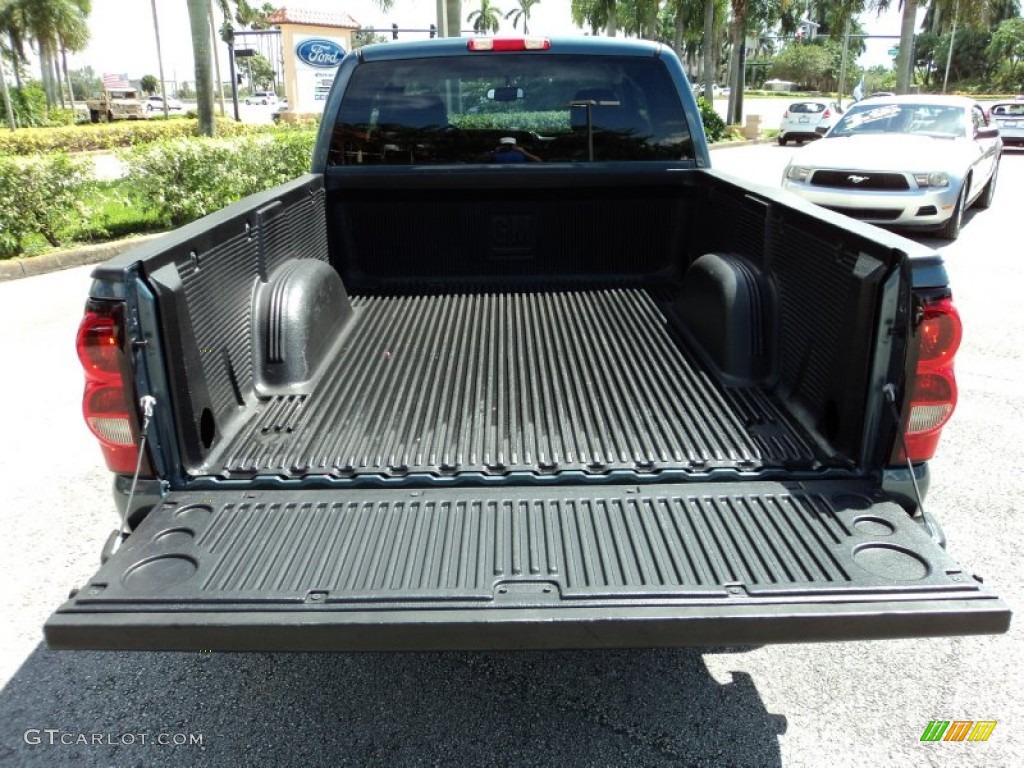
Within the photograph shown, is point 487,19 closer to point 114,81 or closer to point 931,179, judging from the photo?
point 114,81

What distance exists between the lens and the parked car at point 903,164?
9438 millimetres

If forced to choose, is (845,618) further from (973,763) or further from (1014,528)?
(1014,528)

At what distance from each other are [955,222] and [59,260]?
10.8 meters

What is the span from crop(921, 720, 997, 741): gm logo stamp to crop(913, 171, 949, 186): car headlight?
8425mm

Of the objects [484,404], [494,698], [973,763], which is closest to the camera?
[973,763]

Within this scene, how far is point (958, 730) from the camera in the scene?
247 cm

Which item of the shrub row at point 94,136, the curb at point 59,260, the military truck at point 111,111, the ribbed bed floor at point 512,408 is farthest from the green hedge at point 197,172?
the military truck at point 111,111

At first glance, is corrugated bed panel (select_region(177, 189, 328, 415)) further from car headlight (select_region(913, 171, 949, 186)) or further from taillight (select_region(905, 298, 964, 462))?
car headlight (select_region(913, 171, 949, 186))

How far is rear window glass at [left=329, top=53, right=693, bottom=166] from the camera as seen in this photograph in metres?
4.21

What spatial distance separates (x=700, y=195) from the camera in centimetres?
420

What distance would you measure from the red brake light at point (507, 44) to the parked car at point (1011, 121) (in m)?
24.9

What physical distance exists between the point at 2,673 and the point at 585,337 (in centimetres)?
263

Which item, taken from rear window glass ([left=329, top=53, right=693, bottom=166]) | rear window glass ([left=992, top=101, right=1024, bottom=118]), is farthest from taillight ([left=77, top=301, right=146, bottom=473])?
rear window glass ([left=992, top=101, right=1024, bottom=118])

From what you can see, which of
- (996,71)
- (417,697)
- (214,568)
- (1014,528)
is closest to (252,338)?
(214,568)
